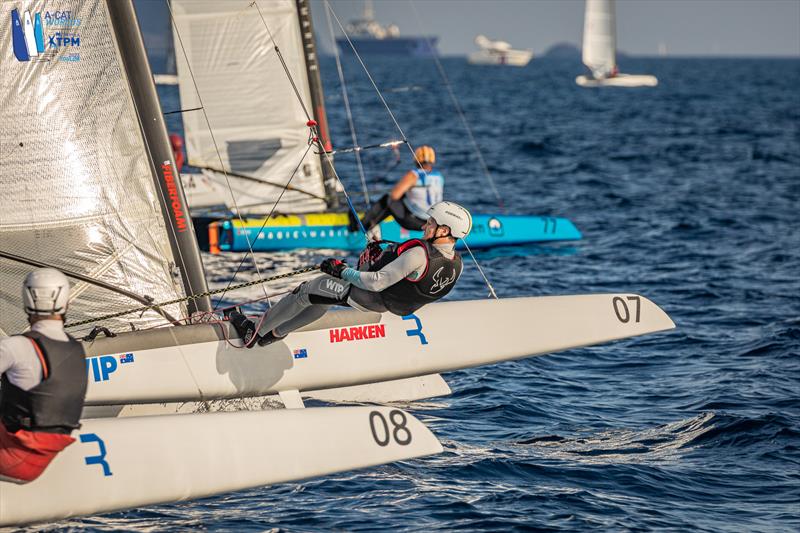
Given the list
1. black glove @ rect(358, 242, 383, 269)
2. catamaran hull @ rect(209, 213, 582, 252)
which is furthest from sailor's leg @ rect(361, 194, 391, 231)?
black glove @ rect(358, 242, 383, 269)

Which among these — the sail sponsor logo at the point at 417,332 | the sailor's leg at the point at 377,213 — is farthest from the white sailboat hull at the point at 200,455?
the sailor's leg at the point at 377,213

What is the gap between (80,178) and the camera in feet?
24.5

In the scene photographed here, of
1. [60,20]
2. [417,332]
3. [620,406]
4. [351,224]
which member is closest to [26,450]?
[60,20]

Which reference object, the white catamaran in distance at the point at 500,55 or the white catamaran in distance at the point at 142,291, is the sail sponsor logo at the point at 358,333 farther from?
the white catamaran in distance at the point at 500,55

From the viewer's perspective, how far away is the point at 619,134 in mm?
33250

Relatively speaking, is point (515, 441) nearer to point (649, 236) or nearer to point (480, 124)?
point (649, 236)

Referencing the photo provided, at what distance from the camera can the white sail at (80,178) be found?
723cm

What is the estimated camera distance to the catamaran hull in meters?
13.1

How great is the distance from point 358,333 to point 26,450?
3.09 m

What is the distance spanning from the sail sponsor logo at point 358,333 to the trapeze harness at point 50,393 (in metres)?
2.83

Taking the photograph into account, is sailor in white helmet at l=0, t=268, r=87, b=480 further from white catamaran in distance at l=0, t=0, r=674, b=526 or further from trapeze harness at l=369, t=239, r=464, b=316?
trapeze harness at l=369, t=239, r=464, b=316

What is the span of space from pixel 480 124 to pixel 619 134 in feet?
18.6

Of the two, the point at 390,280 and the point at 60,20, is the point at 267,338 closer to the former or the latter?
the point at 390,280

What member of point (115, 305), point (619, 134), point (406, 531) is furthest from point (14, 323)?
point (619, 134)
